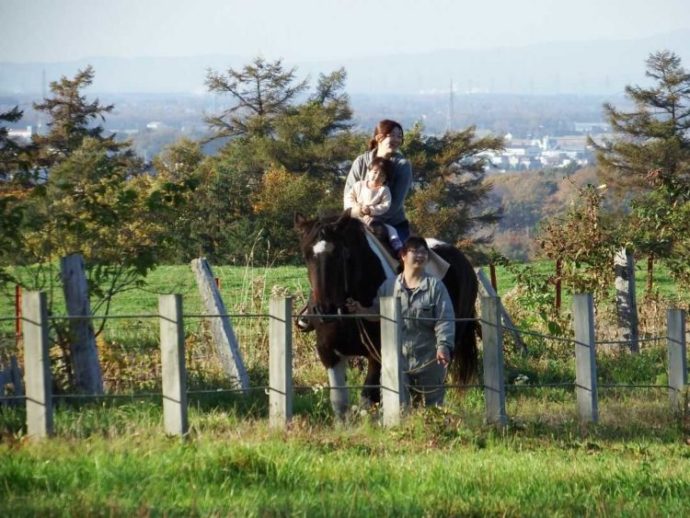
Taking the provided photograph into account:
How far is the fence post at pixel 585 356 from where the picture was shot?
12484 mm

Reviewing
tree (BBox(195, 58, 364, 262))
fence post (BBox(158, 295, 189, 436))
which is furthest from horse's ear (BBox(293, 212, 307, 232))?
tree (BBox(195, 58, 364, 262))

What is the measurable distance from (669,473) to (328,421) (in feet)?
11.1

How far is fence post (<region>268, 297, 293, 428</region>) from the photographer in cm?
1100

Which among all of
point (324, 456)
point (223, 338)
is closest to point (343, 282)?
point (223, 338)

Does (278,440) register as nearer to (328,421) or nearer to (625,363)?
(328,421)

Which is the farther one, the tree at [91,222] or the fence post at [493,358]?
the tree at [91,222]

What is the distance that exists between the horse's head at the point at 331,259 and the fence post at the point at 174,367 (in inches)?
80.4

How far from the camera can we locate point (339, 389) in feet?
40.8

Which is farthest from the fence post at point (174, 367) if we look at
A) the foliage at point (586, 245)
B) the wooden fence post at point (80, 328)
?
the foliage at point (586, 245)

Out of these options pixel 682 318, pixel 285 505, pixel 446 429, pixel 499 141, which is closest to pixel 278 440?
pixel 446 429

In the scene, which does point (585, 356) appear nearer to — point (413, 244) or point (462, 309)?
point (413, 244)

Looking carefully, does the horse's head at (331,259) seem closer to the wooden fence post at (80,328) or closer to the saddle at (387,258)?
the saddle at (387,258)

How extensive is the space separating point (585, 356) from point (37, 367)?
4.95 m

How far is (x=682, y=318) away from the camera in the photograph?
43.0 ft
